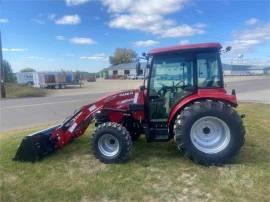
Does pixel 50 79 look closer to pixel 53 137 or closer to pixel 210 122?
pixel 53 137

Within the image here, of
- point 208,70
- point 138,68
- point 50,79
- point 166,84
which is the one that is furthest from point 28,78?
point 208,70

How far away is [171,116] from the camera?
5.75 meters

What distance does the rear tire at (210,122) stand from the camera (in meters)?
5.39

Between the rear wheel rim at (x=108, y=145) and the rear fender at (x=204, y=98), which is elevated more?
the rear fender at (x=204, y=98)

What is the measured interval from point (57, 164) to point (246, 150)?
367 centimetres

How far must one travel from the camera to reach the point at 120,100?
6.27 meters

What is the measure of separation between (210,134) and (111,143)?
1.82m

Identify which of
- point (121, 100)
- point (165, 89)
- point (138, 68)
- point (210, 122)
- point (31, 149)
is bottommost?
point (31, 149)

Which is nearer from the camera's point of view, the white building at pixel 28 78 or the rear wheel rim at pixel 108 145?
the rear wheel rim at pixel 108 145

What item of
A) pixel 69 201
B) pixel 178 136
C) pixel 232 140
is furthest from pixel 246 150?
pixel 69 201

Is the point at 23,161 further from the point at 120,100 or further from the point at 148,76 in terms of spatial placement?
the point at 148,76

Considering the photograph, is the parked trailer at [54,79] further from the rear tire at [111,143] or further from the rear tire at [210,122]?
the rear tire at [210,122]

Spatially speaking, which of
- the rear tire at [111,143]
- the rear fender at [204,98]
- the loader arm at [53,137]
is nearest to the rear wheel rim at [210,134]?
the rear fender at [204,98]

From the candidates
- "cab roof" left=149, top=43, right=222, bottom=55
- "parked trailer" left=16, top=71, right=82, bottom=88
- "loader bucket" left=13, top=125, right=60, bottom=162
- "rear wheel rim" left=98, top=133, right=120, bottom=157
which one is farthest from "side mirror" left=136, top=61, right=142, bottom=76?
"parked trailer" left=16, top=71, right=82, bottom=88
